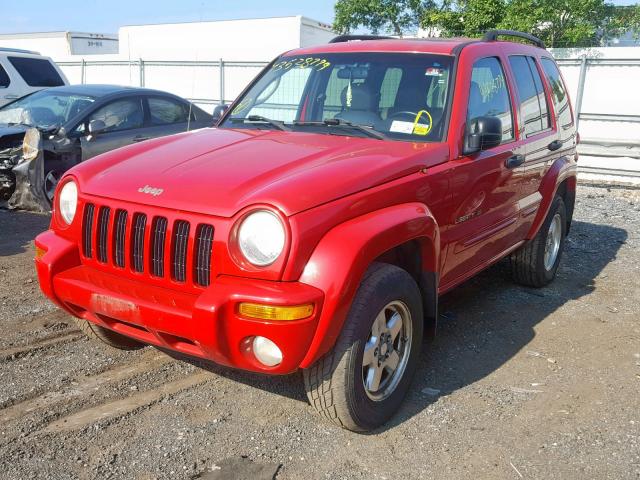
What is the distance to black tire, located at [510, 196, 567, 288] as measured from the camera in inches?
219

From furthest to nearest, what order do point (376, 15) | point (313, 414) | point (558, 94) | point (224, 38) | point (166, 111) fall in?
point (224, 38) < point (376, 15) < point (166, 111) < point (558, 94) < point (313, 414)

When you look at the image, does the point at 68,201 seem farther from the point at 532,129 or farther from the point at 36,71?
the point at 36,71

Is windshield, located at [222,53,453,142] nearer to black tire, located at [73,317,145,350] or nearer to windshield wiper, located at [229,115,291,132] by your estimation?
windshield wiper, located at [229,115,291,132]

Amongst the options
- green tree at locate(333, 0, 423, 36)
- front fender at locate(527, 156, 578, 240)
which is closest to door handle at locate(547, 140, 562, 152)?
front fender at locate(527, 156, 578, 240)

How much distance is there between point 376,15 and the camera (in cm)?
2436

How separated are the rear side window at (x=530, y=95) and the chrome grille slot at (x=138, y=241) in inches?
118

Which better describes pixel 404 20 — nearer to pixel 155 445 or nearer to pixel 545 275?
pixel 545 275

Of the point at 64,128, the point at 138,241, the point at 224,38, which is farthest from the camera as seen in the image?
the point at 224,38

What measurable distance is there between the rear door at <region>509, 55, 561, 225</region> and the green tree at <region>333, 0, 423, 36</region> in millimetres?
19794

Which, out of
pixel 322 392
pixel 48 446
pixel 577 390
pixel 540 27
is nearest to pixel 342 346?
pixel 322 392

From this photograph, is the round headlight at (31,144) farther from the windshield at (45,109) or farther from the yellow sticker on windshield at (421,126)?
the yellow sticker on windshield at (421,126)

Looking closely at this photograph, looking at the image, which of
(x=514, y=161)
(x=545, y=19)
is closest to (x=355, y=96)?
(x=514, y=161)

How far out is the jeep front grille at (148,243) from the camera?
9.84 feet

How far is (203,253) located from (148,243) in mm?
313
